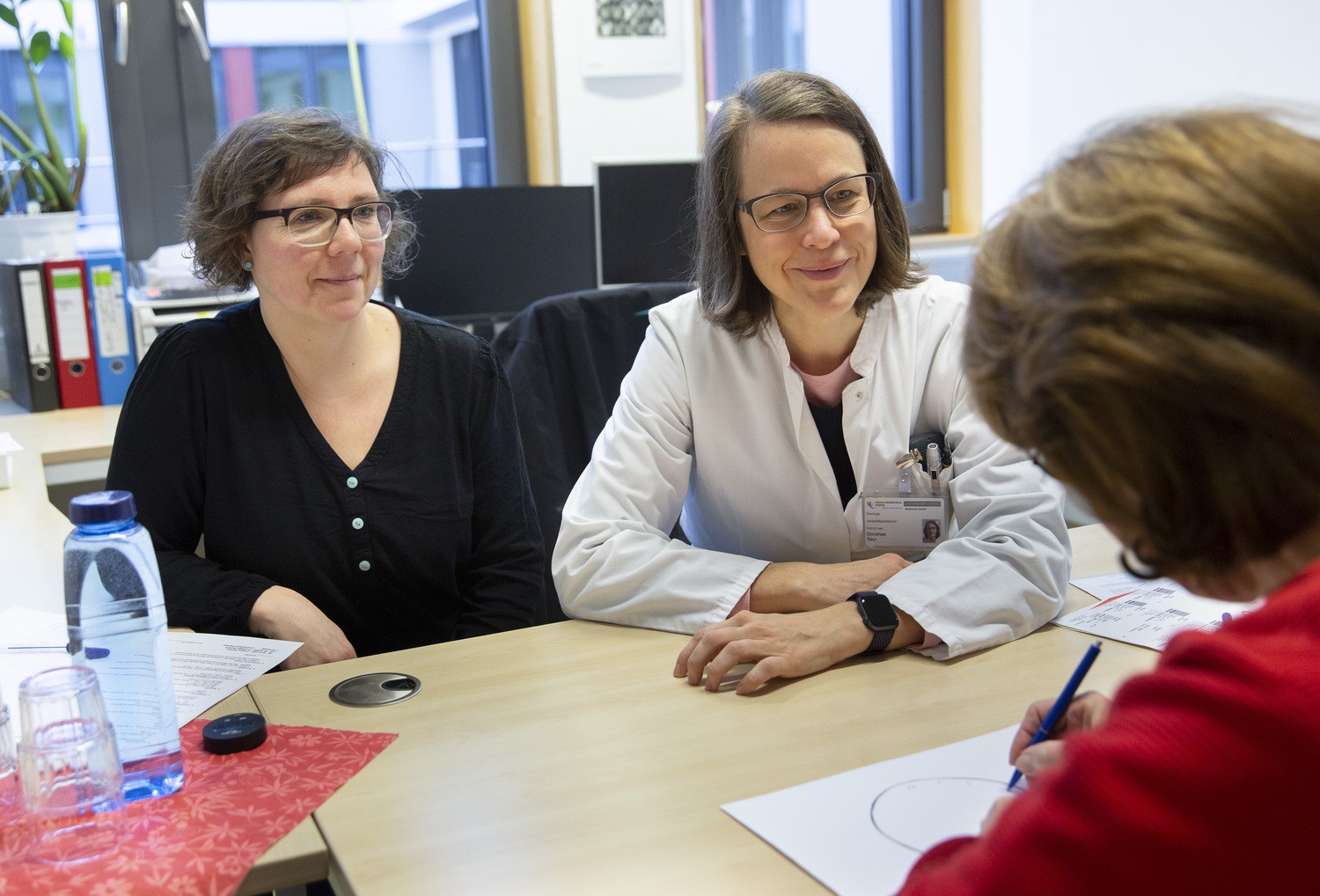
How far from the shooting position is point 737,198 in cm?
168

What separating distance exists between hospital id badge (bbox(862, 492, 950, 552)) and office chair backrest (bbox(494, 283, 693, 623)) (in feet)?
2.03

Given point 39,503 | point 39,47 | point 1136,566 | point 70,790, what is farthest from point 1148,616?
point 39,47

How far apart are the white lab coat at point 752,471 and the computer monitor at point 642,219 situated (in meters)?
1.56

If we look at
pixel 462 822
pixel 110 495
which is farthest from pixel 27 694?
pixel 462 822

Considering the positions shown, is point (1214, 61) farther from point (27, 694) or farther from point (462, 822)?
point (27, 694)

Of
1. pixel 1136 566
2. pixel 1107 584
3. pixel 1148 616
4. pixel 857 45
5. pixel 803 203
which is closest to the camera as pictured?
pixel 1136 566

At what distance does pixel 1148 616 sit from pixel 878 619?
1.13 ft

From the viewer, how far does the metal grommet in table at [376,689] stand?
1.20 meters

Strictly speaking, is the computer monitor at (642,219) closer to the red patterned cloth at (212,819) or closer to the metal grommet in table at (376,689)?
the metal grommet in table at (376,689)

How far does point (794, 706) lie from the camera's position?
115 cm

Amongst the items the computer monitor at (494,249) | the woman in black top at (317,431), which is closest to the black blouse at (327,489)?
the woman in black top at (317,431)

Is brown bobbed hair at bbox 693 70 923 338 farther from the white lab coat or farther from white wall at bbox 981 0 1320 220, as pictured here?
white wall at bbox 981 0 1320 220

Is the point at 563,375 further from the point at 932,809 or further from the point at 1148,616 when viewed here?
the point at 932,809

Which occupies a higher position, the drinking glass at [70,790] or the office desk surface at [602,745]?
the drinking glass at [70,790]
